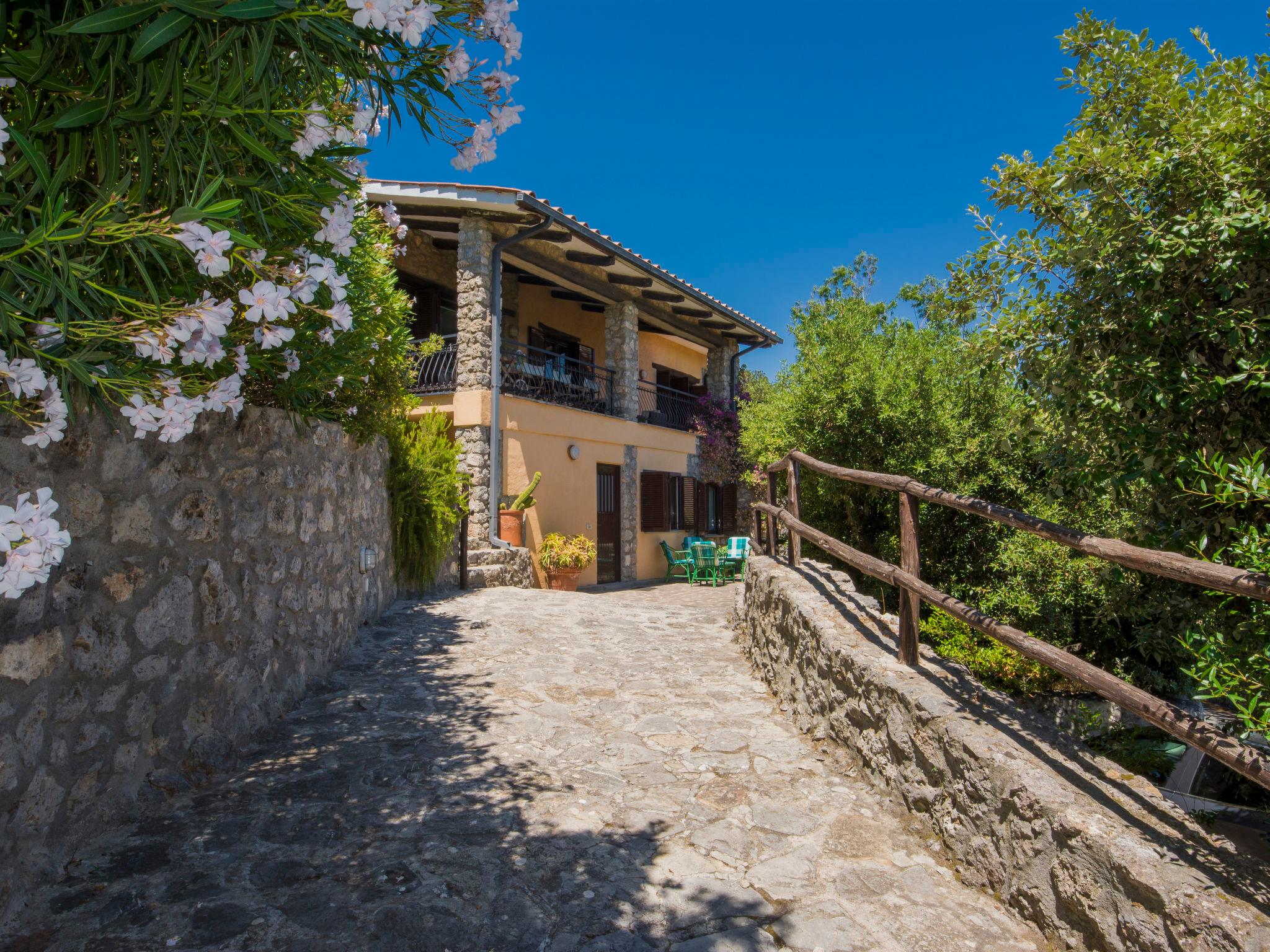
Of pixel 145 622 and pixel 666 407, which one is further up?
pixel 666 407

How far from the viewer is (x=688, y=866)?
2734 millimetres

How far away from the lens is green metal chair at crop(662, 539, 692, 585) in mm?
13508

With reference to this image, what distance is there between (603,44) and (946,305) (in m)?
10.1

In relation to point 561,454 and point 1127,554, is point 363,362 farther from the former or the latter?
point 561,454

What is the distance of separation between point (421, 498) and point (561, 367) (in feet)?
18.9

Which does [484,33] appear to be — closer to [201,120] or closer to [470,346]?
[201,120]

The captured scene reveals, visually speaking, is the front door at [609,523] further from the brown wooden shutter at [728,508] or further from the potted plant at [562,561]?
the brown wooden shutter at [728,508]

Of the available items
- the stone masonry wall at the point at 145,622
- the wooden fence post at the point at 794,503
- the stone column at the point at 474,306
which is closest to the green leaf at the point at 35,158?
the stone masonry wall at the point at 145,622

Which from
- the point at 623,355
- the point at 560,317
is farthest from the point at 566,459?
the point at 560,317

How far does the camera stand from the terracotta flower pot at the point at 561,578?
11.0 meters

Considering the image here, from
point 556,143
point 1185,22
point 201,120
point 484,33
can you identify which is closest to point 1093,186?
point 1185,22

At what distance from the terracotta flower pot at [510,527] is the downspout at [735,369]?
819cm

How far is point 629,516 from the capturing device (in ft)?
45.8

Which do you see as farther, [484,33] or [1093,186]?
[1093,186]
